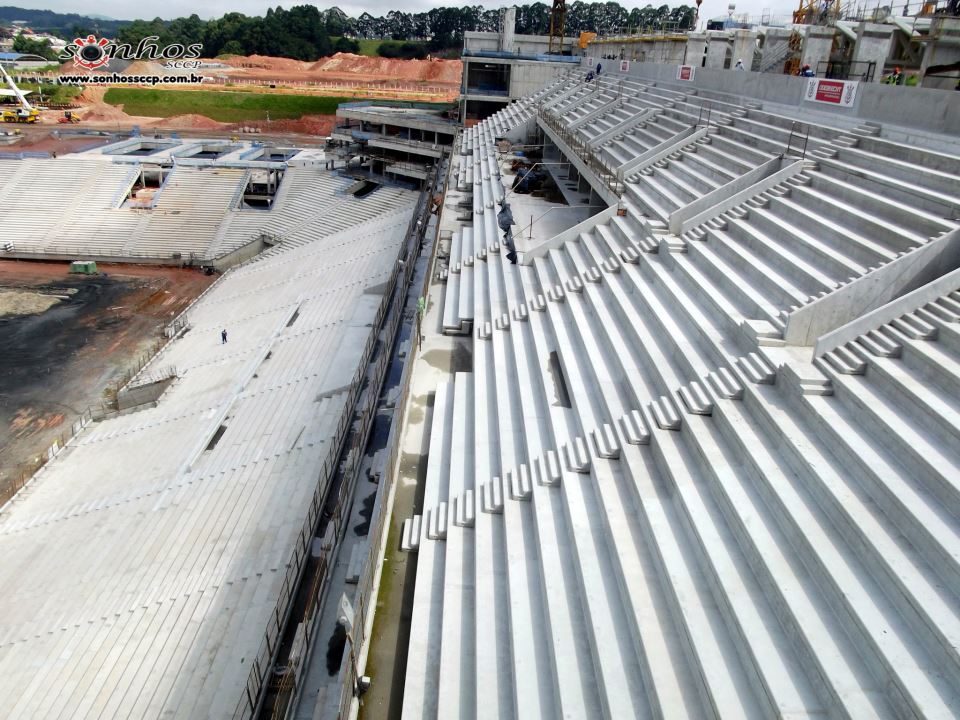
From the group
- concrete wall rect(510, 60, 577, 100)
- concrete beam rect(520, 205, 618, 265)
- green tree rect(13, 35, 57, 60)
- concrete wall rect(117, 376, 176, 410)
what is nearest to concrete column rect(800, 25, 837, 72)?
concrete beam rect(520, 205, 618, 265)

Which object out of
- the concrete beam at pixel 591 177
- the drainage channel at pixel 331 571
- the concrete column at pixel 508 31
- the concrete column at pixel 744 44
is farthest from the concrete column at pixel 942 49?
the concrete column at pixel 508 31

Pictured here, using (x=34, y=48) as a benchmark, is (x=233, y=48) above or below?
above

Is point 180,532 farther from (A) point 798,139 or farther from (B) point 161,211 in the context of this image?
(B) point 161,211

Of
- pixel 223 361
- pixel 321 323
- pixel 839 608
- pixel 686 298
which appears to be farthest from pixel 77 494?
pixel 839 608

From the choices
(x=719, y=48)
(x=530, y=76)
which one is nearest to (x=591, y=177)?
(x=719, y=48)

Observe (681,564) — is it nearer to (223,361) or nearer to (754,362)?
(754,362)

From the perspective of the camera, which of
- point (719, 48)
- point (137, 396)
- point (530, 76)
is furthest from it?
point (530, 76)
